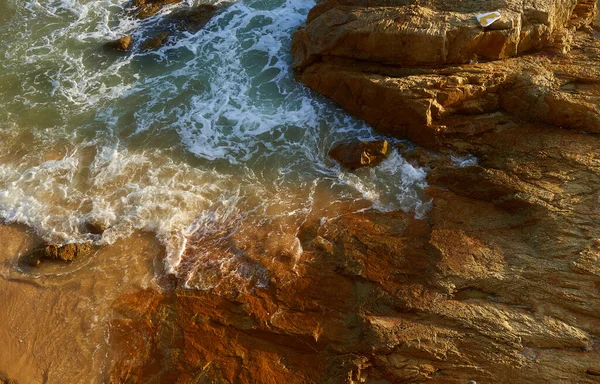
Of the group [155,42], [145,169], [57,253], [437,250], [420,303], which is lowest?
[57,253]

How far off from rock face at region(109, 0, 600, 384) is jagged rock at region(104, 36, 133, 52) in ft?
A: 21.0

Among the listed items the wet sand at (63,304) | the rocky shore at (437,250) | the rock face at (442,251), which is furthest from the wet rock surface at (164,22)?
Result: the wet sand at (63,304)

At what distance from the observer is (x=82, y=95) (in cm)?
1108

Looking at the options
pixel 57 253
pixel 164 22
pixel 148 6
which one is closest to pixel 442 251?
pixel 57 253

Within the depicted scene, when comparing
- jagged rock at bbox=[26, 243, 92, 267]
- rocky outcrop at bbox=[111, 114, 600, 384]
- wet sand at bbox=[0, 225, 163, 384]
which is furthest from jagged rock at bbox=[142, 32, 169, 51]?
rocky outcrop at bbox=[111, 114, 600, 384]

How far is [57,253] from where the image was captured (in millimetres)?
7723

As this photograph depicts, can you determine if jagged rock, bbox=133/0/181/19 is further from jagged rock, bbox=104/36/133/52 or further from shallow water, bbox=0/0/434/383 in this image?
jagged rock, bbox=104/36/133/52

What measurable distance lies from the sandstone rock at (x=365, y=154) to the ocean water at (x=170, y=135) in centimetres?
23

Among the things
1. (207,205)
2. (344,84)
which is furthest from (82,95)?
(344,84)

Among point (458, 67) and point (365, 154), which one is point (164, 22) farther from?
point (458, 67)

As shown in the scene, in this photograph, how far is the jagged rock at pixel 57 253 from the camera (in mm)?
7715

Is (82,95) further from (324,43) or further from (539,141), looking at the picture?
(539,141)

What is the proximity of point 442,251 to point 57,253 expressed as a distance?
7284mm

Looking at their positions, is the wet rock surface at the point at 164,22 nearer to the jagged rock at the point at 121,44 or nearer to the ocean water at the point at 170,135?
the jagged rock at the point at 121,44
